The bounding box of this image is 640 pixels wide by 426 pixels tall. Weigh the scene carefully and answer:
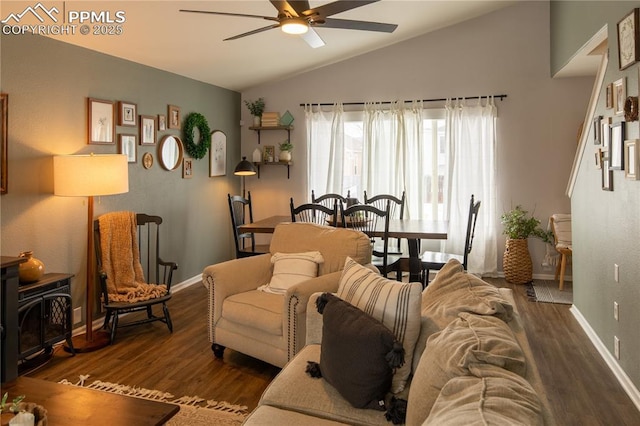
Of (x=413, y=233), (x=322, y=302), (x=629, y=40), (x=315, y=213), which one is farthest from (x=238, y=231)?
(x=629, y=40)

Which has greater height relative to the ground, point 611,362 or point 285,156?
point 285,156

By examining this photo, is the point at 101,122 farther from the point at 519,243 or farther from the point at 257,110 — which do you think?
the point at 519,243

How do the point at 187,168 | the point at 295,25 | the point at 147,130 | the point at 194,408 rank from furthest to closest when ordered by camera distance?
1. the point at 187,168
2. the point at 147,130
3. the point at 295,25
4. the point at 194,408

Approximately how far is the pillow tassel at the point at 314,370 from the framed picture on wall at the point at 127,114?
3.31 meters

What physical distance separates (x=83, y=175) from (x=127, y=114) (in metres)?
1.14

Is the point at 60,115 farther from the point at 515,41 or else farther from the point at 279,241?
the point at 515,41

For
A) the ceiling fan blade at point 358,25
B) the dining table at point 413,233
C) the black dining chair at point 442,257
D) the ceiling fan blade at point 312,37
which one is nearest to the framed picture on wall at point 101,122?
the dining table at point 413,233

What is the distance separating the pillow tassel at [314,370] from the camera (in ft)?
6.79

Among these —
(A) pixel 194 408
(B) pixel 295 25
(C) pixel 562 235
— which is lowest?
(A) pixel 194 408

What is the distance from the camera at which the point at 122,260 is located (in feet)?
13.8

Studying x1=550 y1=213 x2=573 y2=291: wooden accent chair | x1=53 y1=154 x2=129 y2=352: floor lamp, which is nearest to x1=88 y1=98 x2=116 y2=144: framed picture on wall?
x1=53 y1=154 x2=129 y2=352: floor lamp

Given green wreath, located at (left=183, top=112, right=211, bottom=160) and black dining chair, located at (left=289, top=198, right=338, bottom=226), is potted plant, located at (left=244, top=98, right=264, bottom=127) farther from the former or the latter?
black dining chair, located at (left=289, top=198, right=338, bottom=226)

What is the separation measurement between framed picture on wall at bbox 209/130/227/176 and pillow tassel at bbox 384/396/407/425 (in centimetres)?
481

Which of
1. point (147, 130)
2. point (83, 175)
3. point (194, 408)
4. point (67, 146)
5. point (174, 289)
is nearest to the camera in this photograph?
point (194, 408)
